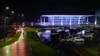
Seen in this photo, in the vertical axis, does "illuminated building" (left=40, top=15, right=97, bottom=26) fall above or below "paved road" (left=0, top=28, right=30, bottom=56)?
above

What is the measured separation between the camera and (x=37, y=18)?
165 m

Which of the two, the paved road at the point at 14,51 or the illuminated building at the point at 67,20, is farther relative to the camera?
the illuminated building at the point at 67,20

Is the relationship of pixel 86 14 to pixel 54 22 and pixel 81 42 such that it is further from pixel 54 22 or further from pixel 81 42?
pixel 81 42

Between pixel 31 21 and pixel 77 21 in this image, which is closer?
pixel 77 21

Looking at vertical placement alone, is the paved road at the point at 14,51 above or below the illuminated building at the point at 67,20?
below

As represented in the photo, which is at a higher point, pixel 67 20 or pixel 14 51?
pixel 67 20

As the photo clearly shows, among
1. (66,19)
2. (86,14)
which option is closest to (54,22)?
(66,19)

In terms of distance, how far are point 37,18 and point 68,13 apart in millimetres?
18035

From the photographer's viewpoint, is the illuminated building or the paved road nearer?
the paved road

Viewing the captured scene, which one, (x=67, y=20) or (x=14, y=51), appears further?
(x=67, y=20)

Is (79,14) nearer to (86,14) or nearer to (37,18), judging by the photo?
(86,14)

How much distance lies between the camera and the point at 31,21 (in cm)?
17125

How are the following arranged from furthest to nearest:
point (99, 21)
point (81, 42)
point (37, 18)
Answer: point (37, 18) → point (99, 21) → point (81, 42)

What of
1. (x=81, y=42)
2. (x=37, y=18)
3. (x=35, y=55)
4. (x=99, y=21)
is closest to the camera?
(x=35, y=55)
